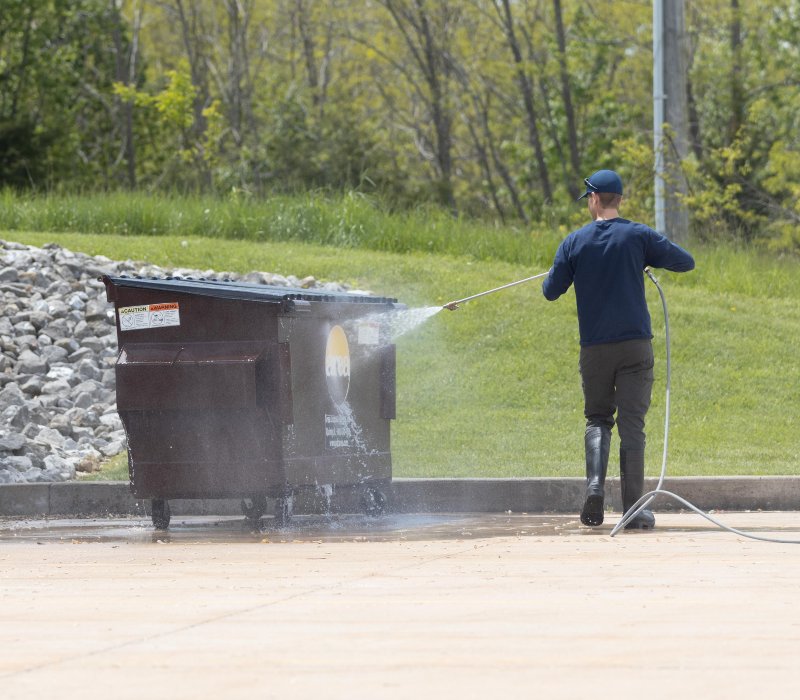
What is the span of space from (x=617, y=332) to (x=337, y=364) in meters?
1.78

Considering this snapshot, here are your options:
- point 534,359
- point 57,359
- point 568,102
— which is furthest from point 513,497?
point 568,102

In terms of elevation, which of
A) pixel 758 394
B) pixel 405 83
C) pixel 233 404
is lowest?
pixel 758 394

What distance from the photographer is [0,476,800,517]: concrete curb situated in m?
9.52

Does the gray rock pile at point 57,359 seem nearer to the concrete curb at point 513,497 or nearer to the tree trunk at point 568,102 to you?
the concrete curb at point 513,497

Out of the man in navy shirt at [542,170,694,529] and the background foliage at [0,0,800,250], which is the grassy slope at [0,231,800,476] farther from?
the background foliage at [0,0,800,250]

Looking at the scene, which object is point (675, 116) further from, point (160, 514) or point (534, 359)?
point (160, 514)

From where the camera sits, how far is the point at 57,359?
13.4m

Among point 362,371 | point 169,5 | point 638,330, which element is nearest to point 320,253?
point 362,371

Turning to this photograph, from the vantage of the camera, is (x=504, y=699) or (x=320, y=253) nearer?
(x=504, y=699)

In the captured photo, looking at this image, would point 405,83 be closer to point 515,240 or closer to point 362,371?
point 515,240

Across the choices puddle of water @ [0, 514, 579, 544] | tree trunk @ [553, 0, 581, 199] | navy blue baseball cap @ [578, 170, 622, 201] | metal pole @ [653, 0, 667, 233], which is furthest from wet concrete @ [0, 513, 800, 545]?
tree trunk @ [553, 0, 581, 199]

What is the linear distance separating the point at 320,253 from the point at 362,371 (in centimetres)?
880

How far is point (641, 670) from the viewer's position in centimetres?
378

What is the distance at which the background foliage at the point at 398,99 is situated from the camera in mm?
29422
